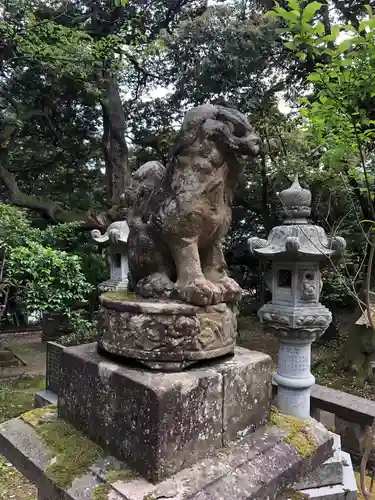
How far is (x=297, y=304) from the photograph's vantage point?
3.67m

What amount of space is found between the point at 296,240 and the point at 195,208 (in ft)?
6.33

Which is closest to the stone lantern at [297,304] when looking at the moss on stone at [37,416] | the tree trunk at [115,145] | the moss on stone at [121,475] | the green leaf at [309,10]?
the green leaf at [309,10]

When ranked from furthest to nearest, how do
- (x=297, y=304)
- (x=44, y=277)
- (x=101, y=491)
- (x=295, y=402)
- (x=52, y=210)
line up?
(x=52, y=210)
(x=44, y=277)
(x=297, y=304)
(x=295, y=402)
(x=101, y=491)

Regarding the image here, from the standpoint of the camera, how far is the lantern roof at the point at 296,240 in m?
3.46

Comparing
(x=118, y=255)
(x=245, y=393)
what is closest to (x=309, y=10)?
(x=245, y=393)

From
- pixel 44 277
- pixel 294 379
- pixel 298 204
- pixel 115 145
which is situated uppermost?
pixel 115 145

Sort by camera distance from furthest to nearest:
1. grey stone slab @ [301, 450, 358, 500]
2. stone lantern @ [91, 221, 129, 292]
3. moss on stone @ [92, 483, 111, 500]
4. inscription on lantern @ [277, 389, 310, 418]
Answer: stone lantern @ [91, 221, 129, 292] → inscription on lantern @ [277, 389, 310, 418] → grey stone slab @ [301, 450, 358, 500] → moss on stone @ [92, 483, 111, 500]

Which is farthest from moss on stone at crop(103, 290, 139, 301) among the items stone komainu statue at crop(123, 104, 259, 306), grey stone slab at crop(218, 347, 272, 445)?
grey stone slab at crop(218, 347, 272, 445)

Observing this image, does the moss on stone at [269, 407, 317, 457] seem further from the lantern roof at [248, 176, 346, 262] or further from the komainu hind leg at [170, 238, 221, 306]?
the lantern roof at [248, 176, 346, 262]

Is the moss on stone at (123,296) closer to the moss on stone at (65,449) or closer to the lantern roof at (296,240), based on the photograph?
the moss on stone at (65,449)

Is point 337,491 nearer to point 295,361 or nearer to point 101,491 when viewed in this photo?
point 295,361

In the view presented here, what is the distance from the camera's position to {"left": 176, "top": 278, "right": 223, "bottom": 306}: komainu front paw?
1712 millimetres

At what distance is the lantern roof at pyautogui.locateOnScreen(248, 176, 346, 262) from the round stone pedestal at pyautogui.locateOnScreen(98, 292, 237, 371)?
6.27 ft

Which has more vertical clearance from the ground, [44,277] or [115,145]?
[115,145]
